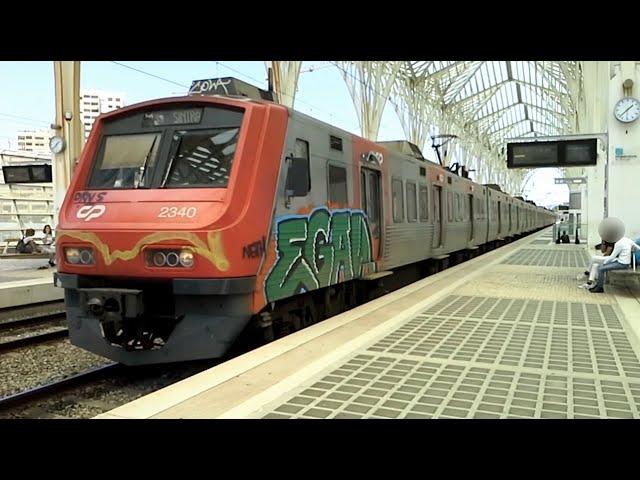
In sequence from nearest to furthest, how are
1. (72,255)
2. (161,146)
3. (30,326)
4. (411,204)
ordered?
(72,255), (161,146), (30,326), (411,204)

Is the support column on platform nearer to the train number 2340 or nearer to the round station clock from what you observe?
the round station clock

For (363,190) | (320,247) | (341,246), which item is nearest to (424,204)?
(363,190)

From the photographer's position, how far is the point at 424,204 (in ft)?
37.9

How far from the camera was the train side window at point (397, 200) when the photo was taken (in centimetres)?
945

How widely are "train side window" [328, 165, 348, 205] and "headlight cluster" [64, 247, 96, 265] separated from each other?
2.88 m

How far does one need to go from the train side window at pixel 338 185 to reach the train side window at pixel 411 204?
318cm

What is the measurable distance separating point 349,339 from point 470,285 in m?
4.58

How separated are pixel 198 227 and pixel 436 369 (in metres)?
2.34

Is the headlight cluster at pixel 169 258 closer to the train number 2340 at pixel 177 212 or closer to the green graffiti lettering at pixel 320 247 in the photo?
the train number 2340 at pixel 177 212

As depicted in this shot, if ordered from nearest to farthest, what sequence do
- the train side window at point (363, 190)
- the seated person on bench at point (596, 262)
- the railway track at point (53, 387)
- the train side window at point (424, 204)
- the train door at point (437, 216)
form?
the railway track at point (53, 387) < the train side window at point (363, 190) < the seated person on bench at point (596, 262) < the train side window at point (424, 204) < the train door at point (437, 216)

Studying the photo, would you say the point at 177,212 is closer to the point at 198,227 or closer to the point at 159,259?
the point at 198,227

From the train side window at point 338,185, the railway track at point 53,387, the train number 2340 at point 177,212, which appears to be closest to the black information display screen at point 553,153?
the train side window at point 338,185
